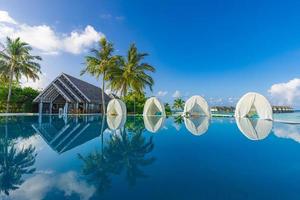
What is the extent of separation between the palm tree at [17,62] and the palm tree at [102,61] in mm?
6086

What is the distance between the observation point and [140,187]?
3699 mm

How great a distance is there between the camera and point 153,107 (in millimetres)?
24719

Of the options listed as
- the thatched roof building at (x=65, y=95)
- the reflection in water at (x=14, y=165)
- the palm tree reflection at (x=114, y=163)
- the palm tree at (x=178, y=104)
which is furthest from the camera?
the palm tree at (x=178, y=104)

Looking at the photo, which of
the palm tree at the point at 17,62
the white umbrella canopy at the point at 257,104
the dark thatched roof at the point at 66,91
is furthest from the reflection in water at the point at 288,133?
the palm tree at the point at 17,62

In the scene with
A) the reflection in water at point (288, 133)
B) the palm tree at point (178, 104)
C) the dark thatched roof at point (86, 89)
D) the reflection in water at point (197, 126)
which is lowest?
the reflection in water at point (288, 133)

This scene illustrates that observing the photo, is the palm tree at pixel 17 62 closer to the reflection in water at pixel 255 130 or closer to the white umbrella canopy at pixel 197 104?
the white umbrella canopy at pixel 197 104

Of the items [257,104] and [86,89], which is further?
[86,89]

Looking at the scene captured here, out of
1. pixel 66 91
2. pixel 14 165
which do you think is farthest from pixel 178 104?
pixel 14 165

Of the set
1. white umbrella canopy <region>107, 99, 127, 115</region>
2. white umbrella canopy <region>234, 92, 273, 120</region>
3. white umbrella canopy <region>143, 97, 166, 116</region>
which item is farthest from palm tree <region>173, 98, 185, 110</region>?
white umbrella canopy <region>234, 92, 273, 120</region>

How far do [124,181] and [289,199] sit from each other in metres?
2.63

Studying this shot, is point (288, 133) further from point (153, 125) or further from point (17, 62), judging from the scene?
point (17, 62)

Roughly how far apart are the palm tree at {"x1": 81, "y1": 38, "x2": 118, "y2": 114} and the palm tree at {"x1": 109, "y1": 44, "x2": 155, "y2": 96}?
2.47ft

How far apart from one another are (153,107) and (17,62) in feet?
52.2

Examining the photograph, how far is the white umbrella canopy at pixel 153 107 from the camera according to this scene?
75.1 ft
